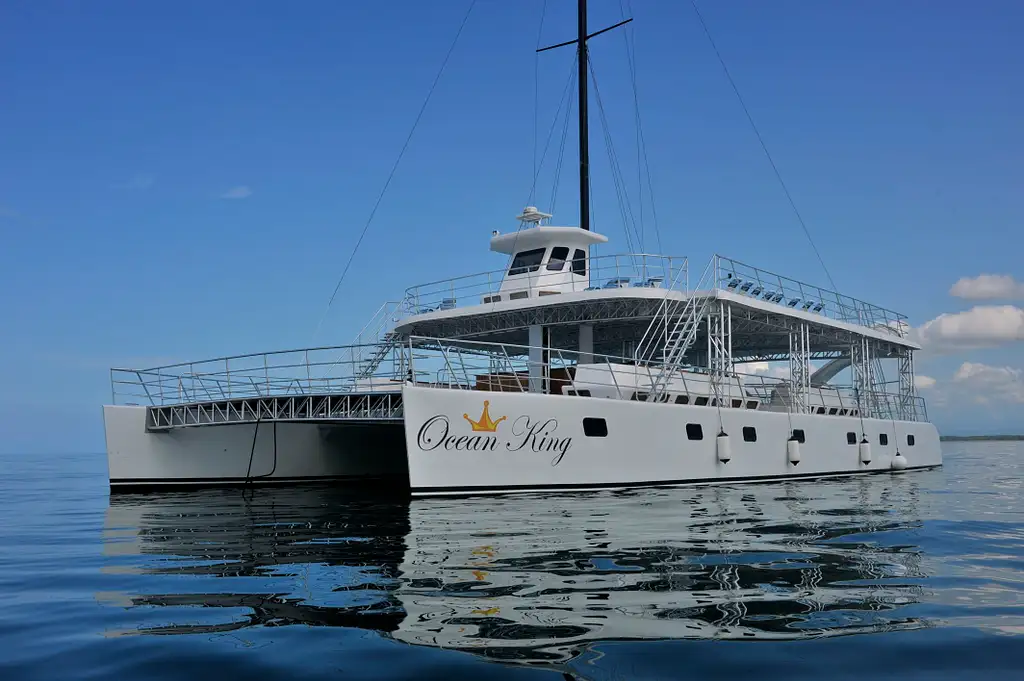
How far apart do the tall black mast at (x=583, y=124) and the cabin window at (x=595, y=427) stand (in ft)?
33.5

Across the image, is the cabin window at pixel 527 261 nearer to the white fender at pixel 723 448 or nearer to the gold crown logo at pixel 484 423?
the white fender at pixel 723 448

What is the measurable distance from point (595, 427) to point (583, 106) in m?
13.9

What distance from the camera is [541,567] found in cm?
859

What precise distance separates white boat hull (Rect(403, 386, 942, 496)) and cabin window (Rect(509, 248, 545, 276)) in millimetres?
7574

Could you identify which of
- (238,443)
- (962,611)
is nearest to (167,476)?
(238,443)

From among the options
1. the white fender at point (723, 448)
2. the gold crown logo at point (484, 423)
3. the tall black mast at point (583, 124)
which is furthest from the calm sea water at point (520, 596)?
the tall black mast at point (583, 124)

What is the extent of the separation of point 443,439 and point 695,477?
24.4 ft

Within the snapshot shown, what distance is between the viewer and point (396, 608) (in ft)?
21.7

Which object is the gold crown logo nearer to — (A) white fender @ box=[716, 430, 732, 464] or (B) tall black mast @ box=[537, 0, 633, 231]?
(A) white fender @ box=[716, 430, 732, 464]

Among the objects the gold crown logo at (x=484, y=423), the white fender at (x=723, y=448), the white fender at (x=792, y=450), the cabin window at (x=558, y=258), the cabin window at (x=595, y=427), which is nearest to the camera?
the gold crown logo at (x=484, y=423)

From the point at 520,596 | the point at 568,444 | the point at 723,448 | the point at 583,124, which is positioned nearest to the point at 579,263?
the point at 583,124

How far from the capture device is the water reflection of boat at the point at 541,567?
6.02m

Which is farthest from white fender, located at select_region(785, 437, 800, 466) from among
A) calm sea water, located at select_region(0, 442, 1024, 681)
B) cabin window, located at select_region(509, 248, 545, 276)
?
calm sea water, located at select_region(0, 442, 1024, 681)

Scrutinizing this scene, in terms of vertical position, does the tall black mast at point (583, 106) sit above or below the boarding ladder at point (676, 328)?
above
